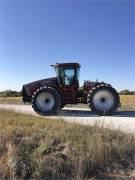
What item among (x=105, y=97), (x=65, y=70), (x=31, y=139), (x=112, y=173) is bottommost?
(x=112, y=173)

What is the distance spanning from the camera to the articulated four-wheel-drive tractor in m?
16.7

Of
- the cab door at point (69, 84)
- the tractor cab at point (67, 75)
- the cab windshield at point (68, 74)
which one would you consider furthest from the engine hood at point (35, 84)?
the cab door at point (69, 84)

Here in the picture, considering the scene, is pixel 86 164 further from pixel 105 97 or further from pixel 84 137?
pixel 105 97

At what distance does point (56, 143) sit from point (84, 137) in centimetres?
76

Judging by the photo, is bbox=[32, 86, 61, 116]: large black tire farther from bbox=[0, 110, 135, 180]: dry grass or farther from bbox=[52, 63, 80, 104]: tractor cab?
bbox=[0, 110, 135, 180]: dry grass

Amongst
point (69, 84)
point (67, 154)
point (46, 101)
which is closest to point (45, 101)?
point (46, 101)

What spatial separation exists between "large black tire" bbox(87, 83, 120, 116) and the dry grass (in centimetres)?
716

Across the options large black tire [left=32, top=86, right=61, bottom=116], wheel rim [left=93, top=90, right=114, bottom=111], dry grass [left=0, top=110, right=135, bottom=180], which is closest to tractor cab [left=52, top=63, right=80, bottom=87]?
large black tire [left=32, top=86, right=61, bottom=116]

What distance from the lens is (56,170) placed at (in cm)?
674

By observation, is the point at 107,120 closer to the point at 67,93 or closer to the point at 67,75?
the point at 67,93

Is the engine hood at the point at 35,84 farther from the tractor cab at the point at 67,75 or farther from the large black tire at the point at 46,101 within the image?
the large black tire at the point at 46,101

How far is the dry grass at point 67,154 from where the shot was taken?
6641 millimetres

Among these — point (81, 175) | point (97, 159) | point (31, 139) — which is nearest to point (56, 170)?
point (81, 175)

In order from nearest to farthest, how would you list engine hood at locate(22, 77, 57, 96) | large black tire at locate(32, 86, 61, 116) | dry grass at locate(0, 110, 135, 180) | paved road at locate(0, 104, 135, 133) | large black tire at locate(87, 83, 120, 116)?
dry grass at locate(0, 110, 135, 180) < paved road at locate(0, 104, 135, 133) < large black tire at locate(87, 83, 120, 116) < large black tire at locate(32, 86, 61, 116) < engine hood at locate(22, 77, 57, 96)
